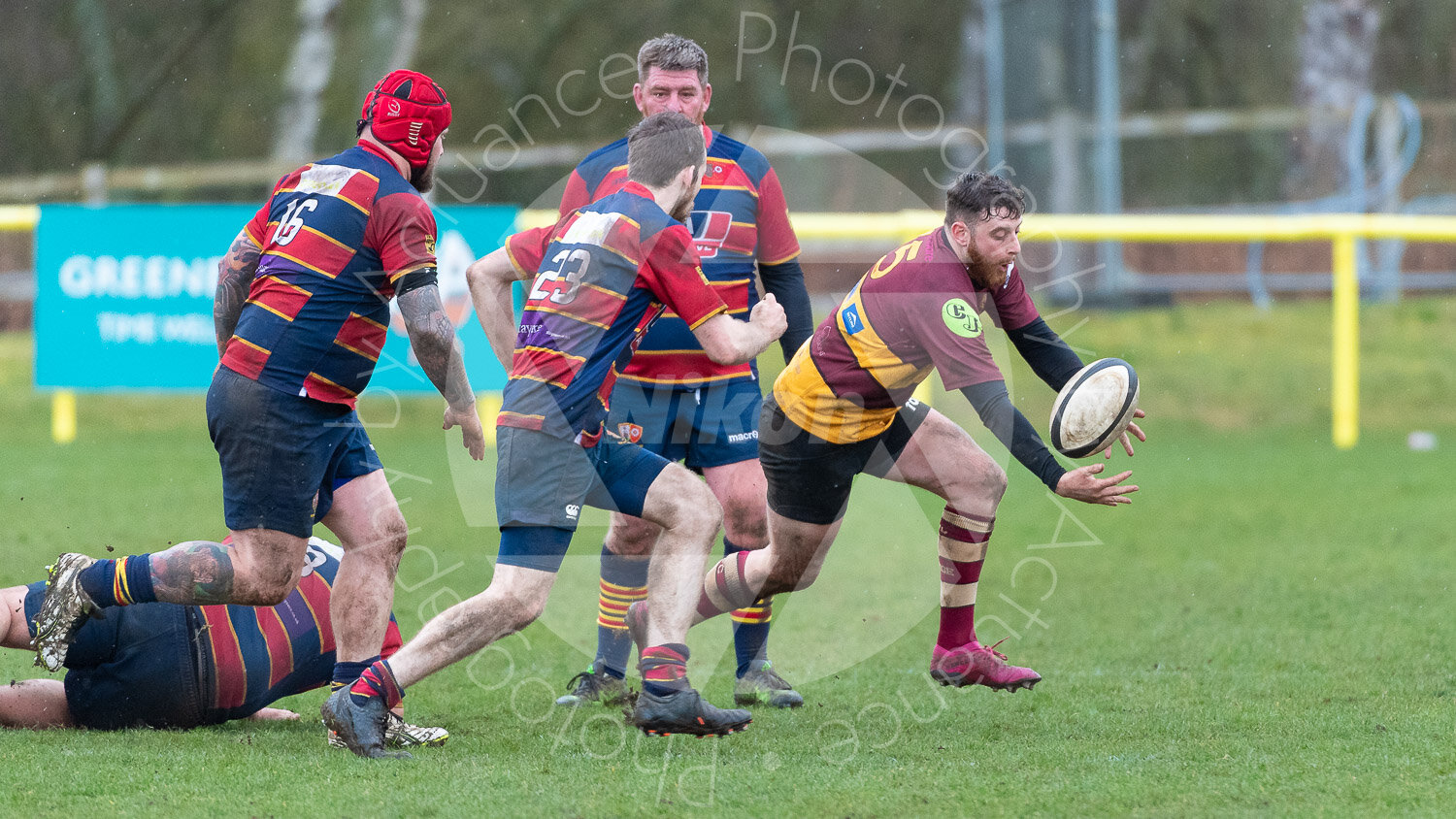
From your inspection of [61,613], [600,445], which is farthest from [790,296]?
[61,613]

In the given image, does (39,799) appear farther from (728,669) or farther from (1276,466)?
(1276,466)

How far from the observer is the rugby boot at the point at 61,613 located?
4.26 metres

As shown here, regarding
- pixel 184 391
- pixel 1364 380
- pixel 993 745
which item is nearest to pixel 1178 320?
pixel 1364 380

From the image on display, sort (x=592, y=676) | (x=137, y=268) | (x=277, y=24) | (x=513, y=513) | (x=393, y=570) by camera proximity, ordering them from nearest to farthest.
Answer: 1. (x=513, y=513)
2. (x=393, y=570)
3. (x=592, y=676)
4. (x=137, y=268)
5. (x=277, y=24)

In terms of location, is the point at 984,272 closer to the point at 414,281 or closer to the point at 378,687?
the point at 414,281

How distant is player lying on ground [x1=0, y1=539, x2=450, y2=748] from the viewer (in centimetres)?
442

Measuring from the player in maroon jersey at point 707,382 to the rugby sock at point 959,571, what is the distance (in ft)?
2.25

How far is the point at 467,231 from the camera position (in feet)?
36.6

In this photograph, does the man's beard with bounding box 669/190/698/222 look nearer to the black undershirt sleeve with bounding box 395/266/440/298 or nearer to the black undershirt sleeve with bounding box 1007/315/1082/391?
the black undershirt sleeve with bounding box 395/266/440/298

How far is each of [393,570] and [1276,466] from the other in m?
7.98

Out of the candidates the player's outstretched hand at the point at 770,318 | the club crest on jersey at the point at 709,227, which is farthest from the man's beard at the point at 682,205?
the club crest on jersey at the point at 709,227

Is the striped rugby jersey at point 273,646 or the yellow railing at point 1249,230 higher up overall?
the yellow railing at point 1249,230

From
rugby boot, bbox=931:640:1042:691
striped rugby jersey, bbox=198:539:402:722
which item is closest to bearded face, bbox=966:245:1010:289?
rugby boot, bbox=931:640:1042:691

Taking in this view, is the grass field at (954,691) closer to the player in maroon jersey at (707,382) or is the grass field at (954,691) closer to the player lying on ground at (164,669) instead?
the player lying on ground at (164,669)
